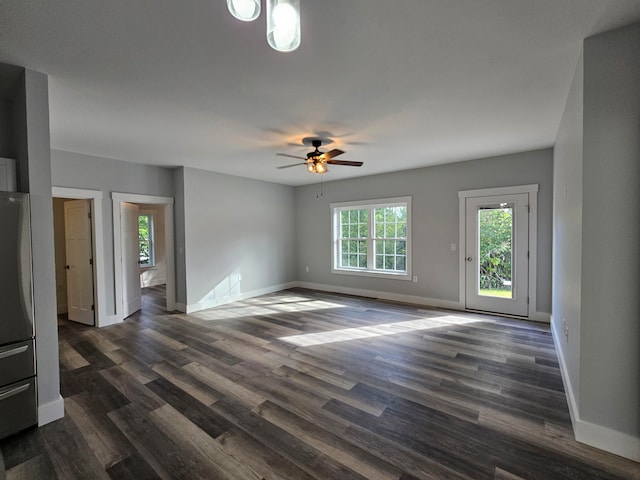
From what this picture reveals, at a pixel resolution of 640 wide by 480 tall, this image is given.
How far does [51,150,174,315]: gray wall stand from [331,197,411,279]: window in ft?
12.0

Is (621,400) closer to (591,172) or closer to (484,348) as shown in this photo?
(591,172)

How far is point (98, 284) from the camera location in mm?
4406

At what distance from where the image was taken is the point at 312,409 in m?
2.30

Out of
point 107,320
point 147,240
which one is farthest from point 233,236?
point 147,240

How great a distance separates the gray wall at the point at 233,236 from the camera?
17.1ft

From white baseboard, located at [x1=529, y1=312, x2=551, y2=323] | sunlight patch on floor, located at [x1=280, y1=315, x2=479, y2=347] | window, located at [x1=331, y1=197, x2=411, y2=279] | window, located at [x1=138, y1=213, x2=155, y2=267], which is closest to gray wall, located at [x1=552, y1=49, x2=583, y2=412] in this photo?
sunlight patch on floor, located at [x1=280, y1=315, x2=479, y2=347]

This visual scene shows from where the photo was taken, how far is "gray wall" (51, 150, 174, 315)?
406 centimetres

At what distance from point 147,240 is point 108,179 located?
419 cm

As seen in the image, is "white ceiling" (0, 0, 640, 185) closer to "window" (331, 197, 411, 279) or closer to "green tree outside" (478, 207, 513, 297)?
"green tree outside" (478, 207, 513, 297)

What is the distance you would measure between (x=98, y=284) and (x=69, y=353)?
124 cm

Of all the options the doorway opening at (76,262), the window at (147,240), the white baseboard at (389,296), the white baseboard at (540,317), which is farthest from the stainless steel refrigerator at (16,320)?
the window at (147,240)

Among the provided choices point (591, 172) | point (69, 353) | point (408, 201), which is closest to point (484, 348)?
point (591, 172)

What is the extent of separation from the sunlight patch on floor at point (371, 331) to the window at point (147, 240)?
620 cm

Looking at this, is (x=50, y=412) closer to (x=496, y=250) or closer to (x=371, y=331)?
(x=371, y=331)
